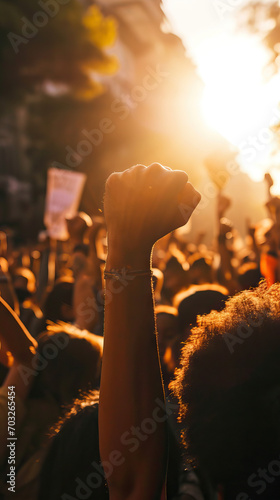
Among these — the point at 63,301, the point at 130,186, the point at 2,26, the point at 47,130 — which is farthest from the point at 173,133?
the point at 130,186

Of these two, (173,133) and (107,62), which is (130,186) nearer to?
(107,62)

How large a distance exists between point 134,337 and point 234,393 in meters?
0.25

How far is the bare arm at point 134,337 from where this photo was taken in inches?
34.2

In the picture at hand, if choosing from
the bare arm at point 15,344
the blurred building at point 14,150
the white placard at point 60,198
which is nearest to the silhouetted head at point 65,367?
the bare arm at point 15,344

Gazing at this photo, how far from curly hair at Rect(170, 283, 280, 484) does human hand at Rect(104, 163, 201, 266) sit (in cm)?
28

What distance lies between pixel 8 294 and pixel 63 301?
0.76 meters

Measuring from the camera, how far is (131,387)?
0.87 m

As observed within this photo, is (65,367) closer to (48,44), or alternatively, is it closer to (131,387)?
(131,387)

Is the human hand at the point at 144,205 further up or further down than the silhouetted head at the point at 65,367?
further down

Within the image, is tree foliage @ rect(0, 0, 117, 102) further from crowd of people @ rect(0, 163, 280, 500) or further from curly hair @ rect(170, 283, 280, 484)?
curly hair @ rect(170, 283, 280, 484)

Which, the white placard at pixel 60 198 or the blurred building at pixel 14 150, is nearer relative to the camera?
the white placard at pixel 60 198

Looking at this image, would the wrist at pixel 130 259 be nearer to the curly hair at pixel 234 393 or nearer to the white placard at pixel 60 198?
the curly hair at pixel 234 393

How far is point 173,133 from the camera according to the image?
31.2 meters

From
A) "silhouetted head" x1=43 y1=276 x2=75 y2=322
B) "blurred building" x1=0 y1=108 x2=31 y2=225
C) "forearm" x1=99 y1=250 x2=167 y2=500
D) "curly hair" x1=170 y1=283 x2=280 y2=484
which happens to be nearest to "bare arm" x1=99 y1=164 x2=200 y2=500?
"forearm" x1=99 y1=250 x2=167 y2=500
